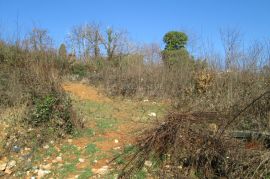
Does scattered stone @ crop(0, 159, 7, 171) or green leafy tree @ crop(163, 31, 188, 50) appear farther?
green leafy tree @ crop(163, 31, 188, 50)

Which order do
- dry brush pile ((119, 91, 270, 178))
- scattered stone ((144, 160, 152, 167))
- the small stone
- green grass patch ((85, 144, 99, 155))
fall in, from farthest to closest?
1. green grass patch ((85, 144, 99, 155))
2. the small stone
3. scattered stone ((144, 160, 152, 167))
4. dry brush pile ((119, 91, 270, 178))

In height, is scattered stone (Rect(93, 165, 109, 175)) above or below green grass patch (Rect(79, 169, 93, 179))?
above

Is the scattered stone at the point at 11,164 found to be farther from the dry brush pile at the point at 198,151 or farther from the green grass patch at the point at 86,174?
the dry brush pile at the point at 198,151

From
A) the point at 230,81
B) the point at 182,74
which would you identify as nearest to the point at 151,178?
the point at 230,81

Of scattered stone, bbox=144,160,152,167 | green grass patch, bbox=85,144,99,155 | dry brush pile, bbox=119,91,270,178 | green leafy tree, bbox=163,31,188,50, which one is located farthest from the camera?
green leafy tree, bbox=163,31,188,50

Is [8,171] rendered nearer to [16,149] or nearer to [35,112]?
[16,149]

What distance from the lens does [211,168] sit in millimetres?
4227

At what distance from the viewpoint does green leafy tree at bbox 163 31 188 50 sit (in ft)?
60.9

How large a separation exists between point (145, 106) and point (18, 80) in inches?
166

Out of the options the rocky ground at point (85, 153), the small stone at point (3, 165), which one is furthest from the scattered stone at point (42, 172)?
the small stone at point (3, 165)

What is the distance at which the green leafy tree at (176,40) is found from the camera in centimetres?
1856

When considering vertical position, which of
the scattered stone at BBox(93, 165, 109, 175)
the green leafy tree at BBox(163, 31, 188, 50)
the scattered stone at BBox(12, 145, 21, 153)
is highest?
the green leafy tree at BBox(163, 31, 188, 50)

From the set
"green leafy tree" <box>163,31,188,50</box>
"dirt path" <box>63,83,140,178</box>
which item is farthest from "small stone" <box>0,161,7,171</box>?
"green leafy tree" <box>163,31,188,50</box>

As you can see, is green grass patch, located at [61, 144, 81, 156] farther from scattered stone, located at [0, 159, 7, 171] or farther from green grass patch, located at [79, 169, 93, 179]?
scattered stone, located at [0, 159, 7, 171]
